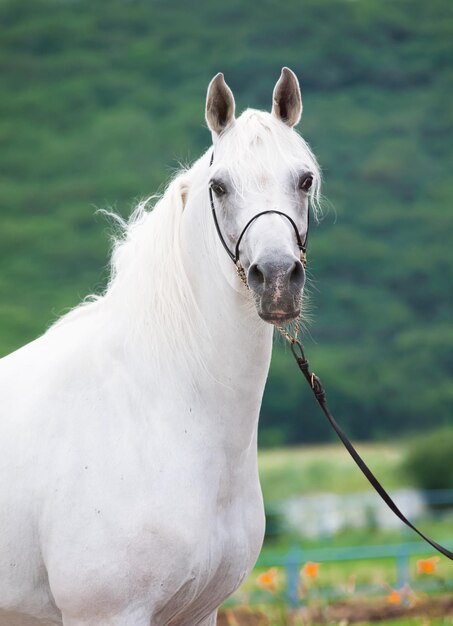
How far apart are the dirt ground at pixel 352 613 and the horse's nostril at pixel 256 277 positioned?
4528 millimetres

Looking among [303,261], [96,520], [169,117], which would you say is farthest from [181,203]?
[169,117]

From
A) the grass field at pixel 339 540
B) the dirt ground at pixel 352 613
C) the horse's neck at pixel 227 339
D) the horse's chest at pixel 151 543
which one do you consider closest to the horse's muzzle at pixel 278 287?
the horse's neck at pixel 227 339

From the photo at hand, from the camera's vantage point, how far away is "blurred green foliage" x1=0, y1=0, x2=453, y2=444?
29.7 metres

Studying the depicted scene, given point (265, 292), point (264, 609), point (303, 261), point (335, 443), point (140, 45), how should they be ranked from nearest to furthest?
point (265, 292) → point (303, 261) → point (264, 609) → point (335, 443) → point (140, 45)

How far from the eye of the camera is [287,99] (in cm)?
343

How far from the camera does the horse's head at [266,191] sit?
301cm

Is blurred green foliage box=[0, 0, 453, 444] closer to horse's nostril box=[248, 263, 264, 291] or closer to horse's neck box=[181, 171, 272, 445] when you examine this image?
horse's neck box=[181, 171, 272, 445]

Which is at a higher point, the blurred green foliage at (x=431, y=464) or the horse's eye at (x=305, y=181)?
the blurred green foliage at (x=431, y=464)

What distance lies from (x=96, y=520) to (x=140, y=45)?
43503 millimetres

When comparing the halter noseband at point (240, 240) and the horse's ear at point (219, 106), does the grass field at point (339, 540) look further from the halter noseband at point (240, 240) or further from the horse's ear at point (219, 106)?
the horse's ear at point (219, 106)

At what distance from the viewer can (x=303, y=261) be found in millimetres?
3229

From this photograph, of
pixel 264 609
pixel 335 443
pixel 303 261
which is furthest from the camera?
pixel 335 443

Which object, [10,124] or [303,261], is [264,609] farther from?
[10,124]

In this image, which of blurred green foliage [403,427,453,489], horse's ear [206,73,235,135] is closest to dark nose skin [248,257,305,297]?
horse's ear [206,73,235,135]
